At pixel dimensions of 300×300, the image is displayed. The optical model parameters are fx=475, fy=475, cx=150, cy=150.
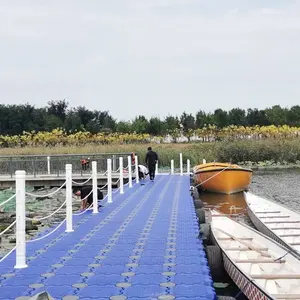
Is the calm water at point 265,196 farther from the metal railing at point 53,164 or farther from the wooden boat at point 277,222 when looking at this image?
the metal railing at point 53,164

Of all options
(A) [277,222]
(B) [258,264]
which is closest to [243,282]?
(B) [258,264]

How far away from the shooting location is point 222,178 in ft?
67.7

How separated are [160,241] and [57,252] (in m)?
1.68

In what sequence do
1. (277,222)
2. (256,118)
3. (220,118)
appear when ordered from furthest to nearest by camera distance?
1. (256,118)
2. (220,118)
3. (277,222)

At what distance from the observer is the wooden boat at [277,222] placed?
970 cm

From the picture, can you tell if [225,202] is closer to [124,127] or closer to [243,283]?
[243,283]

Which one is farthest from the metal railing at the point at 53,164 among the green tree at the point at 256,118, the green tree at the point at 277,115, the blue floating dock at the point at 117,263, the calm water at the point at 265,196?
the green tree at the point at 256,118

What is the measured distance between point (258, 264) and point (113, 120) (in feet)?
229

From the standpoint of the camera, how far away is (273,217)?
508 inches

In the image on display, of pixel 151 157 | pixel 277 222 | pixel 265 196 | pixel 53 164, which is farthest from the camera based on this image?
pixel 53 164

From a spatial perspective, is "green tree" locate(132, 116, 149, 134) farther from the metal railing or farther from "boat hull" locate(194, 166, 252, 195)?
"boat hull" locate(194, 166, 252, 195)

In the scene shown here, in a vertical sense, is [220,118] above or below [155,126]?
above

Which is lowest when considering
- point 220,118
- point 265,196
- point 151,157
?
point 265,196

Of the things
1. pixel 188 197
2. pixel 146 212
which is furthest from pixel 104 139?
pixel 146 212
